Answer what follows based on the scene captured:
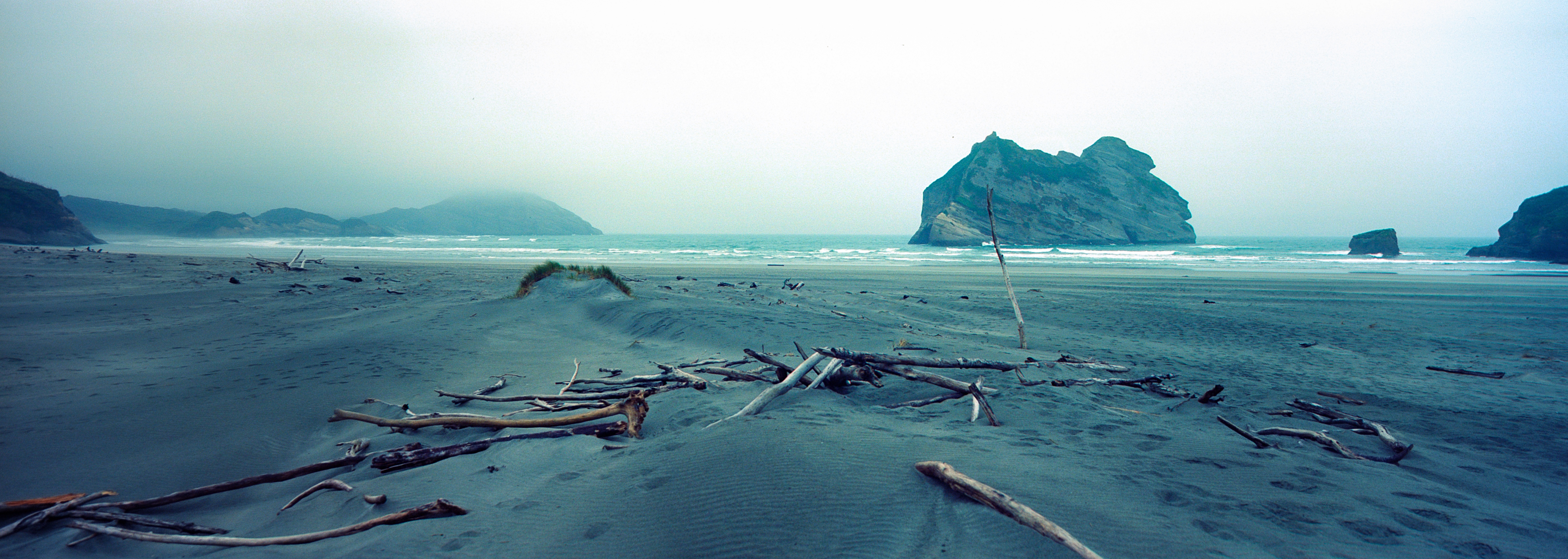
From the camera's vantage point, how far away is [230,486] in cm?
305

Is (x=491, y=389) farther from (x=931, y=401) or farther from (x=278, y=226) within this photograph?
(x=278, y=226)

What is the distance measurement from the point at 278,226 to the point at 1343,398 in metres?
108

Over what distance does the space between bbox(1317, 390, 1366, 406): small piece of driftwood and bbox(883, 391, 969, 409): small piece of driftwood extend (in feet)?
13.4

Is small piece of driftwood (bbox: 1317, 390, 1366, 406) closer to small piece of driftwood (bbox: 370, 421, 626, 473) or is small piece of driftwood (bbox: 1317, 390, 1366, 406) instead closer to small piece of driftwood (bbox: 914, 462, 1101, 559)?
small piece of driftwood (bbox: 914, 462, 1101, 559)

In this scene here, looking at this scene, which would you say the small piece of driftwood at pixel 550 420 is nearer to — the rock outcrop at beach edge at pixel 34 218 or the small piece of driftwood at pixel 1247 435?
the small piece of driftwood at pixel 1247 435

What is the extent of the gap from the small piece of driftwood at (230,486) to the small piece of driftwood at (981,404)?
428 cm

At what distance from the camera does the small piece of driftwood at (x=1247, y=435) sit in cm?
357

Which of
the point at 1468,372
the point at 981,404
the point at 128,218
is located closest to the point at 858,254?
the point at 1468,372

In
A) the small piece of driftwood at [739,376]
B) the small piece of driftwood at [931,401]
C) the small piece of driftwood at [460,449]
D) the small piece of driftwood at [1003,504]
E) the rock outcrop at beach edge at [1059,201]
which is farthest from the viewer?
the rock outcrop at beach edge at [1059,201]

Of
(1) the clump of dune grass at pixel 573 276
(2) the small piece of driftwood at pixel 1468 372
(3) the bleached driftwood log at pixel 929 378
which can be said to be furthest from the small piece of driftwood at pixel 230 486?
(2) the small piece of driftwood at pixel 1468 372

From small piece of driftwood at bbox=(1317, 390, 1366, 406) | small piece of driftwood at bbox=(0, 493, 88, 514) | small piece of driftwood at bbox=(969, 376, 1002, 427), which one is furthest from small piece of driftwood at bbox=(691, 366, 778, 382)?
small piece of driftwood at bbox=(1317, 390, 1366, 406)

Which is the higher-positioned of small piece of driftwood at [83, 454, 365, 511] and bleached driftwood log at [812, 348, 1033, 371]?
bleached driftwood log at [812, 348, 1033, 371]

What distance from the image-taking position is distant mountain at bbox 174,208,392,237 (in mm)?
68000

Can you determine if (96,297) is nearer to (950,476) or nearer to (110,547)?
(110,547)
